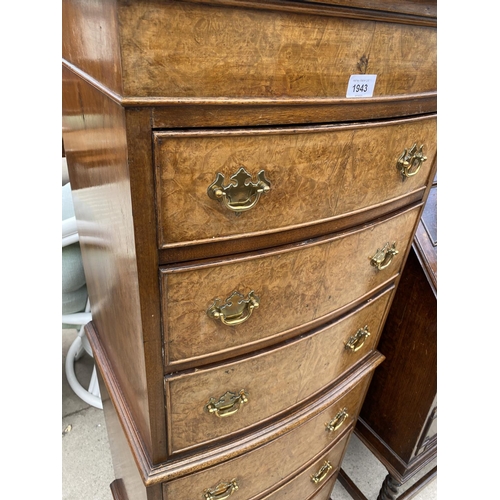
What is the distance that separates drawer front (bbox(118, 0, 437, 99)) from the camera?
39cm

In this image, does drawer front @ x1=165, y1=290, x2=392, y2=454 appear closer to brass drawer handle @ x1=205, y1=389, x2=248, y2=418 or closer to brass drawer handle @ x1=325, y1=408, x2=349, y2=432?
brass drawer handle @ x1=205, y1=389, x2=248, y2=418

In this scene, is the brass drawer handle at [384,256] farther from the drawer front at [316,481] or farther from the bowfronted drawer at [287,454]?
the drawer front at [316,481]

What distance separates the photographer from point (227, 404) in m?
0.69

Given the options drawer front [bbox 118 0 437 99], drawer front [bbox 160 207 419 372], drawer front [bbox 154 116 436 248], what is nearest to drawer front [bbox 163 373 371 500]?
drawer front [bbox 160 207 419 372]

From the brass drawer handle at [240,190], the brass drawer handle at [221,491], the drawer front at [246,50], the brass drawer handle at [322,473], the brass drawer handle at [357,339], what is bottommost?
the brass drawer handle at [322,473]

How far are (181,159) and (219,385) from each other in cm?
38

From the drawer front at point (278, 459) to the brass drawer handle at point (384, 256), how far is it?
0.31 m

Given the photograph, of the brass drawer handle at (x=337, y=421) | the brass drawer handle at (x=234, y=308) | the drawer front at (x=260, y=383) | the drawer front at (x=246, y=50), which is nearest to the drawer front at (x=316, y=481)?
the brass drawer handle at (x=337, y=421)

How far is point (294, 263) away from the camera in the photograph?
0.63 m

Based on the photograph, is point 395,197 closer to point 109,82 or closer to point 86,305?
point 109,82

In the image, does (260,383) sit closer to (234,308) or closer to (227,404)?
(227,404)

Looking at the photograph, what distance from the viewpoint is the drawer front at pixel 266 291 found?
55 cm

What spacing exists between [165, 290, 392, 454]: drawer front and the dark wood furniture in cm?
15

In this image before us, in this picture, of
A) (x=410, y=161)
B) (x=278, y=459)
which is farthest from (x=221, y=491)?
(x=410, y=161)
